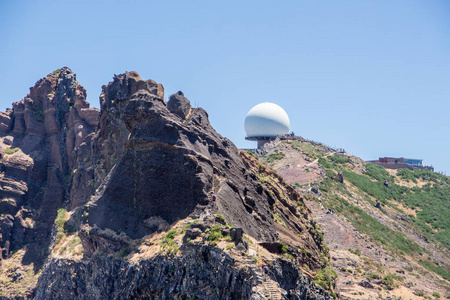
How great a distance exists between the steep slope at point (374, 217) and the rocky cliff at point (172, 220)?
1420cm

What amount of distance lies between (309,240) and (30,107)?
5239cm

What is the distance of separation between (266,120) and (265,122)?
453mm

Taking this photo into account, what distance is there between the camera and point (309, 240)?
5078 centimetres

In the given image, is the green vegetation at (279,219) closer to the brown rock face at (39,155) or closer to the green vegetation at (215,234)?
the green vegetation at (215,234)

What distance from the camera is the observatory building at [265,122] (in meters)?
112

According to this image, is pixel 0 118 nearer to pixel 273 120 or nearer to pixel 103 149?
pixel 103 149

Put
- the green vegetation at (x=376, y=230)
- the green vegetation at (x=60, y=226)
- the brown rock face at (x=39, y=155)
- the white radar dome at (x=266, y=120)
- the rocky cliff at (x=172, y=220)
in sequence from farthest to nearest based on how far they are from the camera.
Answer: the white radar dome at (x=266, y=120), the green vegetation at (x=376, y=230), the brown rock face at (x=39, y=155), the green vegetation at (x=60, y=226), the rocky cliff at (x=172, y=220)

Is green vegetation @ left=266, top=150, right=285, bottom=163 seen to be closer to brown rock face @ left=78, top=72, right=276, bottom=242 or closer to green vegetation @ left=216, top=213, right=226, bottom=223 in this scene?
brown rock face @ left=78, top=72, right=276, bottom=242

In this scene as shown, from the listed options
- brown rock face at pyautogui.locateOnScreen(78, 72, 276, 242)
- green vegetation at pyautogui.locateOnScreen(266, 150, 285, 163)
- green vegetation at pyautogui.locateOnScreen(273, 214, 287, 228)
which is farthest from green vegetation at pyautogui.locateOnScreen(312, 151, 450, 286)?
brown rock face at pyautogui.locateOnScreen(78, 72, 276, 242)

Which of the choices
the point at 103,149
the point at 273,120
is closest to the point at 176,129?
the point at 103,149

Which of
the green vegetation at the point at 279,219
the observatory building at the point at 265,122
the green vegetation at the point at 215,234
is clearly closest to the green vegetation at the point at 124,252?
the green vegetation at the point at 215,234

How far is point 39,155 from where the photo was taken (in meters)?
81.7

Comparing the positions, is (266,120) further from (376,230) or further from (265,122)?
(376,230)

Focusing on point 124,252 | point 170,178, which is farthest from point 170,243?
point 170,178
